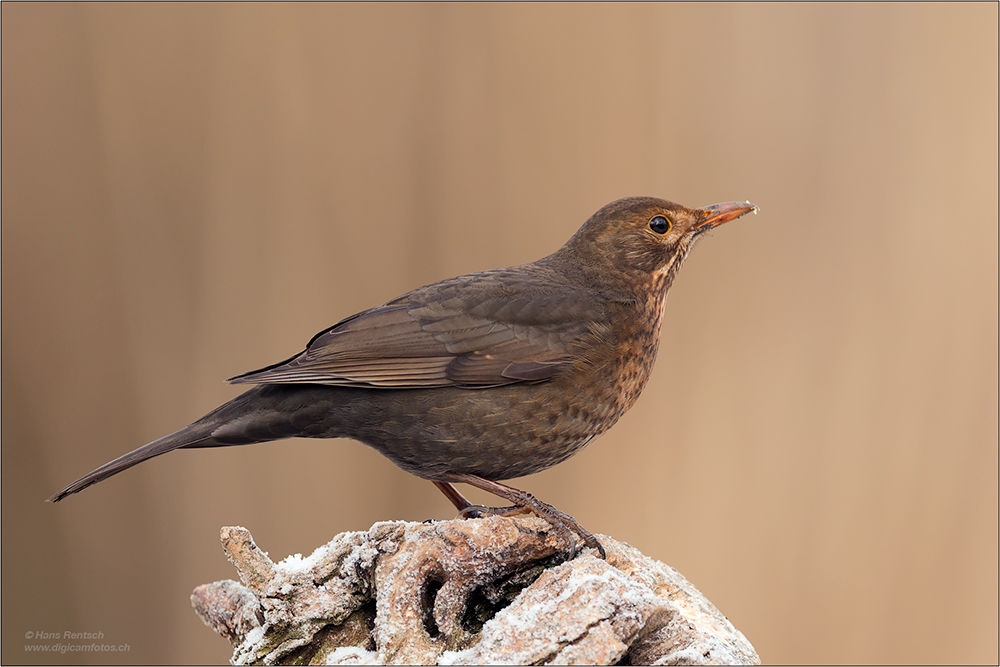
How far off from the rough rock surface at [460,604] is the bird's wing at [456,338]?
1.57ft

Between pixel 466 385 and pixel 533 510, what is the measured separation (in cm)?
45

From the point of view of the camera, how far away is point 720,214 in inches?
117

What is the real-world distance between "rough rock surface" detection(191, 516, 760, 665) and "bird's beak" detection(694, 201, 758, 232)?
4.03 ft

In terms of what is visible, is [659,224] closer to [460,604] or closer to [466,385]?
[466,385]

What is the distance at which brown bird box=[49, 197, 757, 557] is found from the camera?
99.0 inches

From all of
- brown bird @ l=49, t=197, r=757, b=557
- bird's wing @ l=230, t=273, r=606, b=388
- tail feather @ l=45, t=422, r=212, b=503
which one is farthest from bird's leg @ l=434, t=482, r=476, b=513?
tail feather @ l=45, t=422, r=212, b=503

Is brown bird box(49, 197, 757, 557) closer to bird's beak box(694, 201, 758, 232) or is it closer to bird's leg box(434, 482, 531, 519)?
bird's leg box(434, 482, 531, 519)

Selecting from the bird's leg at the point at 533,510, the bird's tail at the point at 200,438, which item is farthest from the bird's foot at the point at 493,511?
the bird's tail at the point at 200,438

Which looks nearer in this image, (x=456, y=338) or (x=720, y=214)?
(x=456, y=338)

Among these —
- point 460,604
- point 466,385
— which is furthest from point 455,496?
point 460,604

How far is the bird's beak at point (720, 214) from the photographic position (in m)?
2.96

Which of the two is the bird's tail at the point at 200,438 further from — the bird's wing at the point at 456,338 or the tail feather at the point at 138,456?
the bird's wing at the point at 456,338

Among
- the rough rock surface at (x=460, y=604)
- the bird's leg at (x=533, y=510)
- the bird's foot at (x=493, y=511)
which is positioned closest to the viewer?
the rough rock surface at (x=460, y=604)

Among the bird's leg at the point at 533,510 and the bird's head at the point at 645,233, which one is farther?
the bird's head at the point at 645,233
